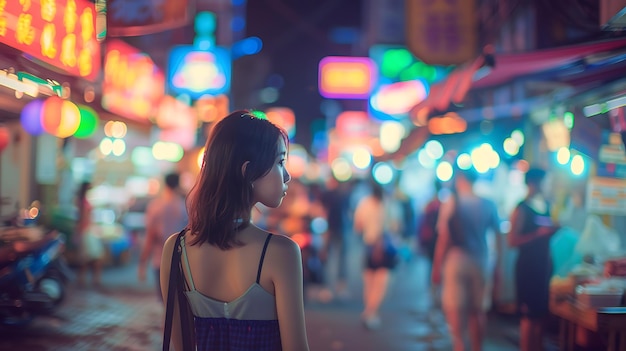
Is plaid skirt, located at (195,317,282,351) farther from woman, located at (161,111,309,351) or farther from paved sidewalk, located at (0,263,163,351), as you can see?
paved sidewalk, located at (0,263,163,351)

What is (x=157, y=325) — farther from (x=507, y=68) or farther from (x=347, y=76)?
(x=347, y=76)

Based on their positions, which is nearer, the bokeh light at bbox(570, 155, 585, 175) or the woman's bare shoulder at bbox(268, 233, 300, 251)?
the woman's bare shoulder at bbox(268, 233, 300, 251)

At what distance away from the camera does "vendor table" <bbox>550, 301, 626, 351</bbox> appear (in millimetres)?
5227

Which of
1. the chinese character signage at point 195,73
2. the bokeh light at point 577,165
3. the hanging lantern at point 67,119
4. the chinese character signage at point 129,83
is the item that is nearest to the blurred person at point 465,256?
the bokeh light at point 577,165

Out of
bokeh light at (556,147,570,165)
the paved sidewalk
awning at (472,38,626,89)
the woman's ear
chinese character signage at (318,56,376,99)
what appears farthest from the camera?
chinese character signage at (318,56,376,99)

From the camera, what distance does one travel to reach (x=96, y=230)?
15.4 meters

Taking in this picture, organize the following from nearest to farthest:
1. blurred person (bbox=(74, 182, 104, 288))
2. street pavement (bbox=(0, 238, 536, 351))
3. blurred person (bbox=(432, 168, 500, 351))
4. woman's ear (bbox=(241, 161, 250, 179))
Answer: woman's ear (bbox=(241, 161, 250, 179)) < blurred person (bbox=(432, 168, 500, 351)) < street pavement (bbox=(0, 238, 536, 351)) < blurred person (bbox=(74, 182, 104, 288))

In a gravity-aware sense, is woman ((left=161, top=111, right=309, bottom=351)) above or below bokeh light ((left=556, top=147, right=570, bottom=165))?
below

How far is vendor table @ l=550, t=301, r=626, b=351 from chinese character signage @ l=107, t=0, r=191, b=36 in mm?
6132

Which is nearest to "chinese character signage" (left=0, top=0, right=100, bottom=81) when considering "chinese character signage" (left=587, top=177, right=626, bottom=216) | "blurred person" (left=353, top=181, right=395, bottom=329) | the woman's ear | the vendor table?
the woman's ear

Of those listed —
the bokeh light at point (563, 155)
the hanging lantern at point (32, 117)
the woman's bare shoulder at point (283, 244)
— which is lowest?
the woman's bare shoulder at point (283, 244)

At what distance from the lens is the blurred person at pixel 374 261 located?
9.93m

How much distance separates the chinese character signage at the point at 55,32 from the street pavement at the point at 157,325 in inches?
Answer: 141

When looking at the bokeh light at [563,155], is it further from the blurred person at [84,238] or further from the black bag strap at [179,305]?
the blurred person at [84,238]
